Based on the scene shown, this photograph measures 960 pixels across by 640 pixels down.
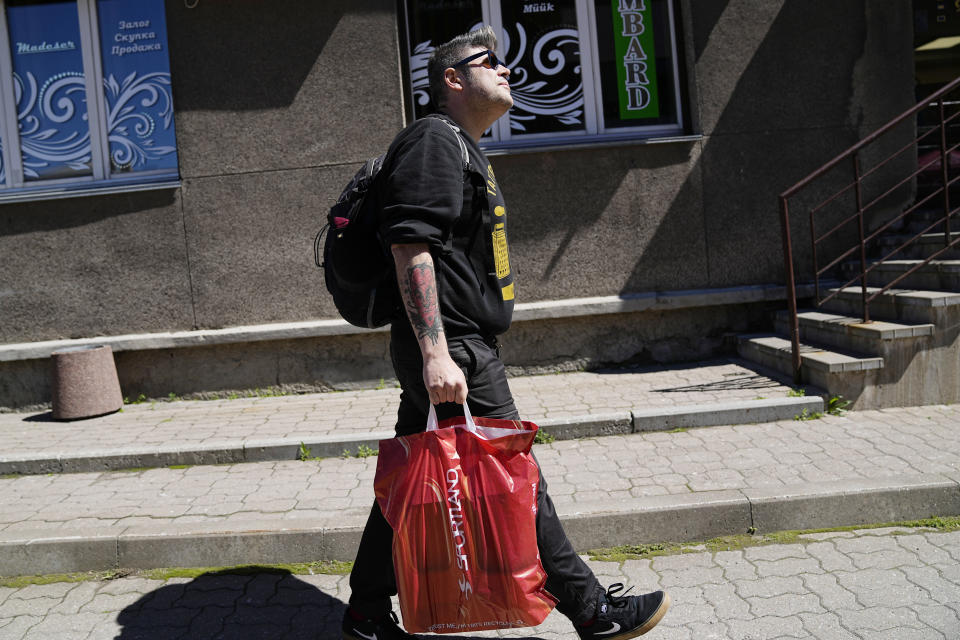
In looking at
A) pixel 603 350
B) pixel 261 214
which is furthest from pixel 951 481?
pixel 261 214

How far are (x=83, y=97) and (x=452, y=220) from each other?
6333 mm

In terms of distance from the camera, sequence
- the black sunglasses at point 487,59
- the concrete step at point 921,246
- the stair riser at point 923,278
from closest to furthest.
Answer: the black sunglasses at point 487,59
the stair riser at point 923,278
the concrete step at point 921,246

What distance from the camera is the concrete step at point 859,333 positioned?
550 cm

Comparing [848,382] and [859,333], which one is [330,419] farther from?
[859,333]

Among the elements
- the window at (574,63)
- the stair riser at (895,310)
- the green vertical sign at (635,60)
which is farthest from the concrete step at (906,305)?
the green vertical sign at (635,60)

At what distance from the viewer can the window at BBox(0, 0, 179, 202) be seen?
7.24 m

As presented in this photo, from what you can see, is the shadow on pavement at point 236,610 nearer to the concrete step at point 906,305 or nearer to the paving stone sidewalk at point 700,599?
the paving stone sidewalk at point 700,599

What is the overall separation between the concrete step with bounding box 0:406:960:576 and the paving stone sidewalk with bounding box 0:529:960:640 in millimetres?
159

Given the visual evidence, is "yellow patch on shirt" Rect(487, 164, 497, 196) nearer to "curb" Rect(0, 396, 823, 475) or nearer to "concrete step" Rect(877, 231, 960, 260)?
"curb" Rect(0, 396, 823, 475)

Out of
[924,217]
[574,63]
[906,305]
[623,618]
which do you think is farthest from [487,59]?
[924,217]

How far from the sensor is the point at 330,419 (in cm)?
607

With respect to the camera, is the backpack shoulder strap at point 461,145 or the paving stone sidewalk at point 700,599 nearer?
the backpack shoulder strap at point 461,145

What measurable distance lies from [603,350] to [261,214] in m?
3.39

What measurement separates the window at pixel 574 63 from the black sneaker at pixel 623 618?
17.3ft
